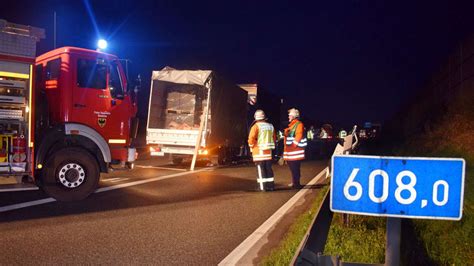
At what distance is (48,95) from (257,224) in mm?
4710

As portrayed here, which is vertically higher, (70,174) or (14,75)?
(14,75)

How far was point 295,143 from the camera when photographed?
1049cm

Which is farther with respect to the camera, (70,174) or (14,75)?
(70,174)

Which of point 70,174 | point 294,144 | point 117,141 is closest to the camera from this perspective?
point 70,174

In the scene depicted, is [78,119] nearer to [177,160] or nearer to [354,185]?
[354,185]

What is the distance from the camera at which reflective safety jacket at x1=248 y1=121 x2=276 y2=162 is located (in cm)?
1029

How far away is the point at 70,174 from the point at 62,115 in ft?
3.48

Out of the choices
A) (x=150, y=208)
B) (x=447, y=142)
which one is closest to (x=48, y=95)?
(x=150, y=208)

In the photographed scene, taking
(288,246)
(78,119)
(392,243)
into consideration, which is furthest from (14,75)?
(392,243)

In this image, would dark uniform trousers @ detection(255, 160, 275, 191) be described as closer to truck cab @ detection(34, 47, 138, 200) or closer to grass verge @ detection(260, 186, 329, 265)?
truck cab @ detection(34, 47, 138, 200)

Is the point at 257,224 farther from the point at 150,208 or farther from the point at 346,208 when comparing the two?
the point at 346,208

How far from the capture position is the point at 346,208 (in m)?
3.09

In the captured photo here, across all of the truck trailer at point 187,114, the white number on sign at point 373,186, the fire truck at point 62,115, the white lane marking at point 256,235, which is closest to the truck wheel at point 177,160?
the truck trailer at point 187,114

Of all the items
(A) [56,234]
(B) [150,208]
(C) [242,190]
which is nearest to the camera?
(A) [56,234]
